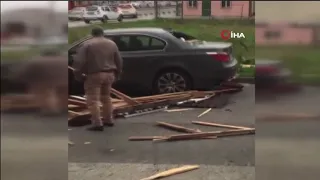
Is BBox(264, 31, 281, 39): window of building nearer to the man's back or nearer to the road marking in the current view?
the road marking

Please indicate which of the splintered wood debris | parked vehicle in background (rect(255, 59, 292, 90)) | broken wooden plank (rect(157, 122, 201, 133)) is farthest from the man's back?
parked vehicle in background (rect(255, 59, 292, 90))

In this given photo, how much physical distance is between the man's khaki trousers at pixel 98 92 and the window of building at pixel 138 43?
0.27 meters

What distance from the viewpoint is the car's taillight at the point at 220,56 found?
4090 millimetres

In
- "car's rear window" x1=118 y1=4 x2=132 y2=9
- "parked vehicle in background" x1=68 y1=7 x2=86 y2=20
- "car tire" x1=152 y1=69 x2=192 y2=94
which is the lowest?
"car tire" x1=152 y1=69 x2=192 y2=94

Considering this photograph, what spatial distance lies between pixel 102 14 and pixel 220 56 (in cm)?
99

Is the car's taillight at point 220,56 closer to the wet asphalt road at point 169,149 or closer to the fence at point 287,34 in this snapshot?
the wet asphalt road at point 169,149

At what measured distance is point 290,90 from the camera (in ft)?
10.2

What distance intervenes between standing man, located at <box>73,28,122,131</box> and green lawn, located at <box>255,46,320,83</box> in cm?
155

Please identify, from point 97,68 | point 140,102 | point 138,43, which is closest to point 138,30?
point 138,43

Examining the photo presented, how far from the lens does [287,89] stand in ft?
10.2

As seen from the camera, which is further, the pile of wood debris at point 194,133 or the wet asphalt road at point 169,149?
the pile of wood debris at point 194,133

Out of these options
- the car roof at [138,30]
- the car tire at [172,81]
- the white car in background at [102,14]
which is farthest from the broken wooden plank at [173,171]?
the white car in background at [102,14]

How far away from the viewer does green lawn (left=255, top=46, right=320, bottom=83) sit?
9.34ft

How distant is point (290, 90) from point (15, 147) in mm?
1646
